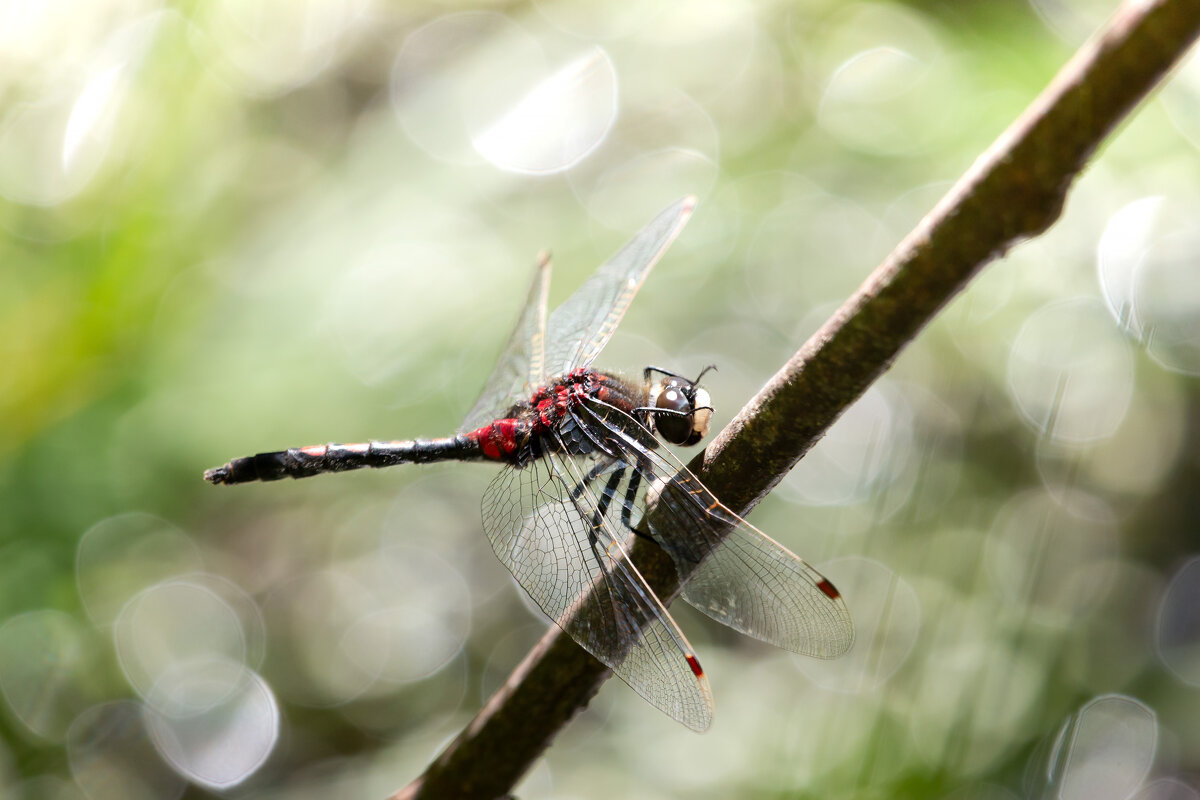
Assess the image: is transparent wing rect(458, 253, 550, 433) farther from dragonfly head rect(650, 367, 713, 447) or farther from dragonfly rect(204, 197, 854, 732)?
dragonfly head rect(650, 367, 713, 447)

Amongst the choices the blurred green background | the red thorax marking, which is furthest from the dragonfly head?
the blurred green background

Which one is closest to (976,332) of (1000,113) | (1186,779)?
(1000,113)

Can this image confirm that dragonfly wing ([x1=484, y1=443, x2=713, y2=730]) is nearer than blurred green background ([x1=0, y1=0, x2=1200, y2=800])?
Yes

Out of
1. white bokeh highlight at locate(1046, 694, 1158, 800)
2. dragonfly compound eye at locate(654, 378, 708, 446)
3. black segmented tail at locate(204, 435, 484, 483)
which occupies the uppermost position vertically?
dragonfly compound eye at locate(654, 378, 708, 446)

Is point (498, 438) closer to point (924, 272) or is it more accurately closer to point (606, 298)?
point (606, 298)

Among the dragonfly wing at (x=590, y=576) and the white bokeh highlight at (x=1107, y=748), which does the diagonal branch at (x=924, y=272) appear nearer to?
the dragonfly wing at (x=590, y=576)

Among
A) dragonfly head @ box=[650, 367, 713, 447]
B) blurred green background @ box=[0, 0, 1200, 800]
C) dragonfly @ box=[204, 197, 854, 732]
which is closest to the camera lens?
dragonfly @ box=[204, 197, 854, 732]

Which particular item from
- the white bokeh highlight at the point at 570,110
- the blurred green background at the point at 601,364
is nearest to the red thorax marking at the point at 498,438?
the blurred green background at the point at 601,364

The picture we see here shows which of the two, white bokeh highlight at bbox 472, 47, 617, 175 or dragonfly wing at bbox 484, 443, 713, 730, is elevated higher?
white bokeh highlight at bbox 472, 47, 617, 175
